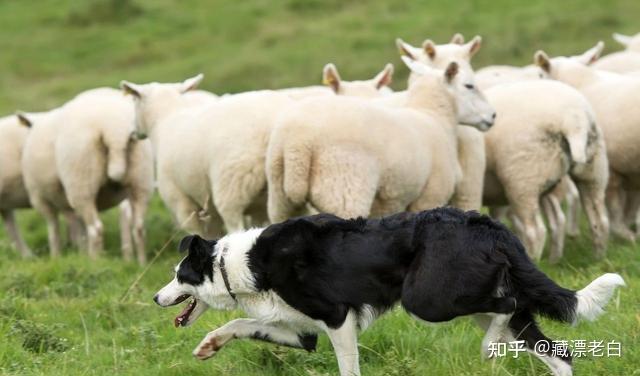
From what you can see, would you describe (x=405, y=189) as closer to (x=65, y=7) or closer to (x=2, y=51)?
(x=2, y=51)

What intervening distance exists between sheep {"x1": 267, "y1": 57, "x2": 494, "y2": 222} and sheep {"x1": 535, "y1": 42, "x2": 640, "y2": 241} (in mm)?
1720

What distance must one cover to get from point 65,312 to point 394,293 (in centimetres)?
296

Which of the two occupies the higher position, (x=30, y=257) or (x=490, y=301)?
(x=490, y=301)

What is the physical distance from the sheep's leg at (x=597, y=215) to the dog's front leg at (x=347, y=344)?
4.22m

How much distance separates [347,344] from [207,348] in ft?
2.53

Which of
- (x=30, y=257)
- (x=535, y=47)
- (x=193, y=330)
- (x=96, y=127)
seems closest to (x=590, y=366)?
(x=193, y=330)

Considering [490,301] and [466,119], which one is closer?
[490,301]

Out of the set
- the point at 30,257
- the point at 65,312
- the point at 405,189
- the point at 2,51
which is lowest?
the point at 2,51

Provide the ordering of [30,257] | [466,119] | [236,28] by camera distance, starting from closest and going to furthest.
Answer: [466,119], [30,257], [236,28]

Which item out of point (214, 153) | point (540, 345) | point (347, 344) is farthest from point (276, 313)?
point (214, 153)

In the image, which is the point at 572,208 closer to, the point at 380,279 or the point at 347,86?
the point at 347,86

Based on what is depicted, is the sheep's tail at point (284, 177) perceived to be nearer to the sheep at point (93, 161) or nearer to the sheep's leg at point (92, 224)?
the sheep at point (93, 161)

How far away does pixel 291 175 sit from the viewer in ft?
24.0

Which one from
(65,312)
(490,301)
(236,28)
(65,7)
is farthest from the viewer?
(65,7)
